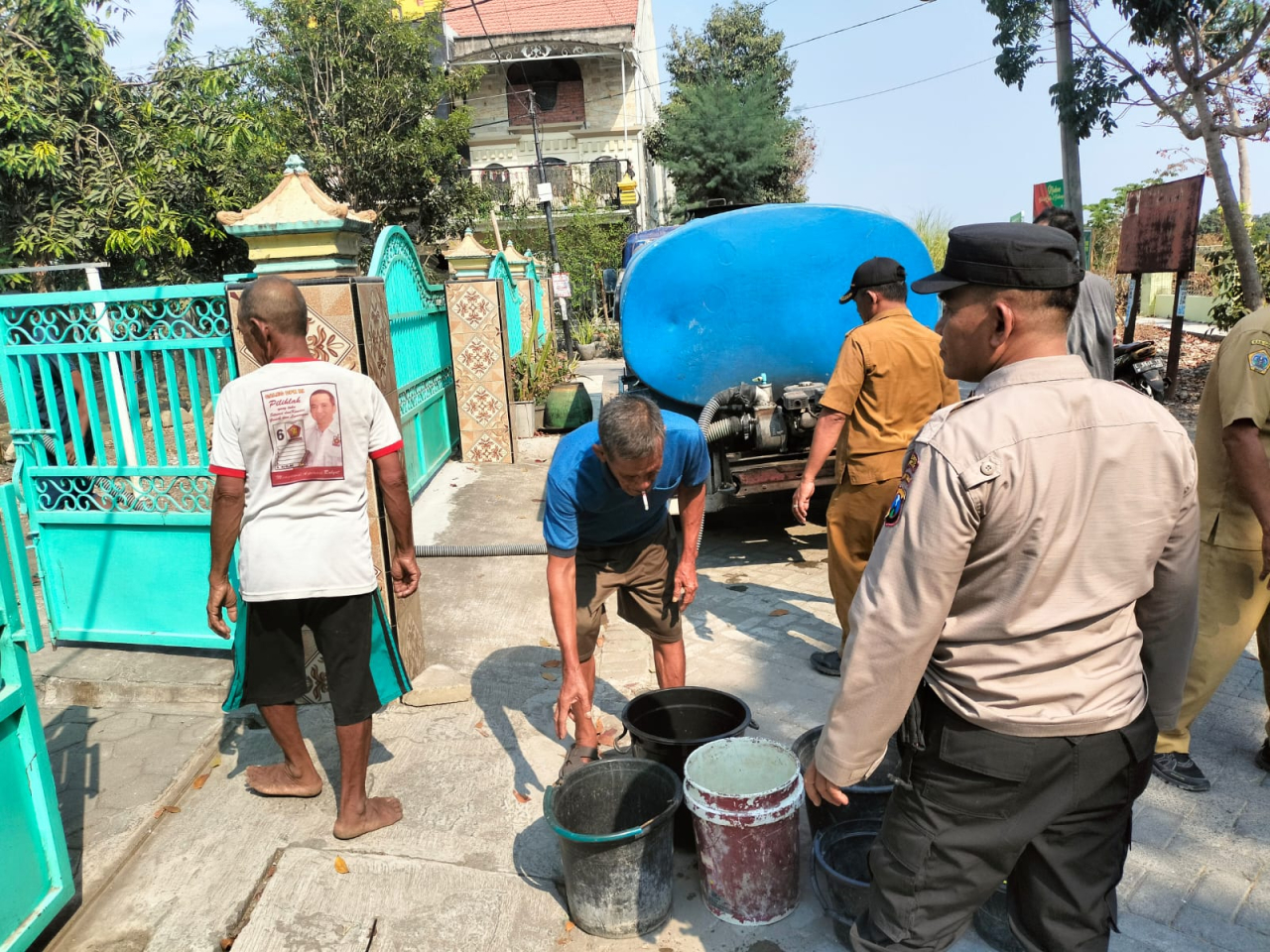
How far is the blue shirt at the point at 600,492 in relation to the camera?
2.93 metres

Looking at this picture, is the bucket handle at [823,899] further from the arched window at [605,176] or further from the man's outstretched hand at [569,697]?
the arched window at [605,176]

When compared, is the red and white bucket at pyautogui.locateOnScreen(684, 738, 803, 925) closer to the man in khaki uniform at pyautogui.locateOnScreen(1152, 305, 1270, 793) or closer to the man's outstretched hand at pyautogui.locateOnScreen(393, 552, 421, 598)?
the man's outstretched hand at pyautogui.locateOnScreen(393, 552, 421, 598)

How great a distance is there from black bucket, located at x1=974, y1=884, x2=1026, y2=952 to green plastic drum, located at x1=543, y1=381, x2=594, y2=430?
7604mm

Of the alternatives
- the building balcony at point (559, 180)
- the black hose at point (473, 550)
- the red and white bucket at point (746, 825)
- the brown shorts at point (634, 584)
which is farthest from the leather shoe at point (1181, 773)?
the building balcony at point (559, 180)

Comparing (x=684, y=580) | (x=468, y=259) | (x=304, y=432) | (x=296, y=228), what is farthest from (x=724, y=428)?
(x=468, y=259)

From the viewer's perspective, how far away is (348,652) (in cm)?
309

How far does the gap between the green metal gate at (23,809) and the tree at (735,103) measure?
2857 cm

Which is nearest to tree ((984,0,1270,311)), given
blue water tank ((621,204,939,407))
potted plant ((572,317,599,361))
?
blue water tank ((621,204,939,407))

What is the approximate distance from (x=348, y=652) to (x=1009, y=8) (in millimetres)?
11188

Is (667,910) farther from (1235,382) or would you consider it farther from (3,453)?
(3,453)

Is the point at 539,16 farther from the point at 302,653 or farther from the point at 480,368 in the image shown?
the point at 302,653

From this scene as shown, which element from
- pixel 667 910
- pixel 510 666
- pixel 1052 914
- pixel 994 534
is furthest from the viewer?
pixel 510 666

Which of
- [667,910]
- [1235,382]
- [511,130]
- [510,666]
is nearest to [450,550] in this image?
[510,666]

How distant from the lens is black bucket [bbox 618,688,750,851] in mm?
2990
